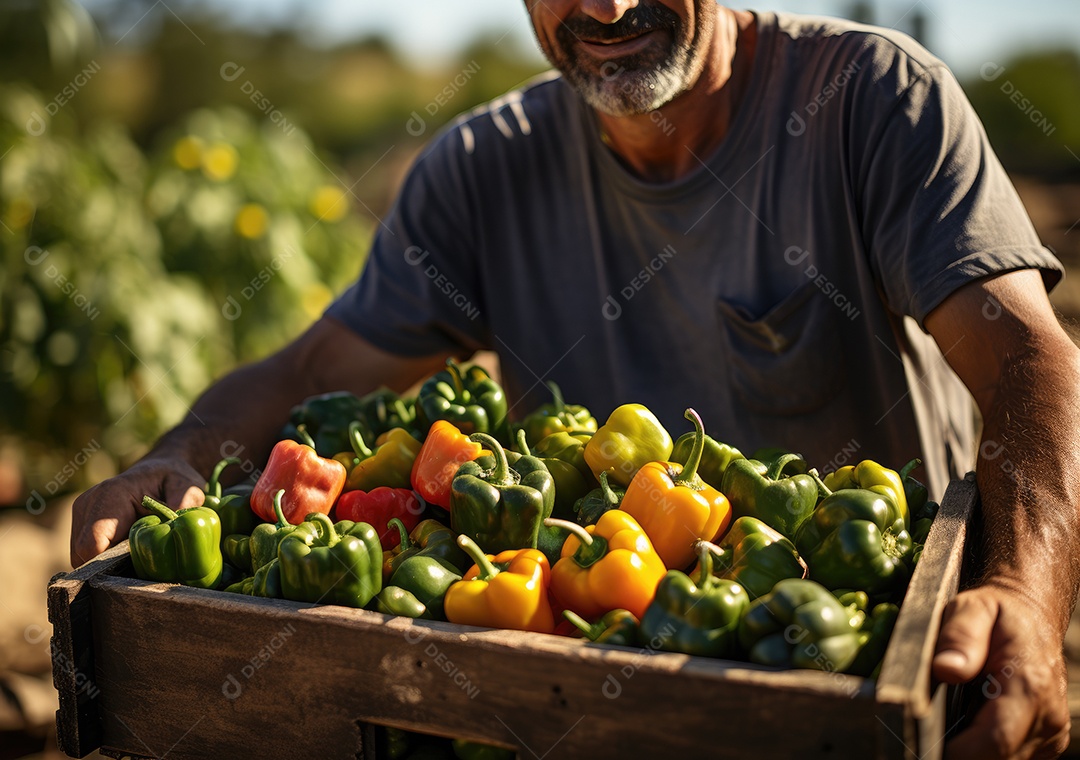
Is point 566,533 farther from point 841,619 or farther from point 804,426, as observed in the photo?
point 804,426

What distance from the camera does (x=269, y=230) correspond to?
4.71m

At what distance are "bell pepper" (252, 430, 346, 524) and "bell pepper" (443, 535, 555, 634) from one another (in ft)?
1.38

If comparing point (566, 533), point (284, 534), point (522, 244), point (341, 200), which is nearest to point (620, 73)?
point (522, 244)

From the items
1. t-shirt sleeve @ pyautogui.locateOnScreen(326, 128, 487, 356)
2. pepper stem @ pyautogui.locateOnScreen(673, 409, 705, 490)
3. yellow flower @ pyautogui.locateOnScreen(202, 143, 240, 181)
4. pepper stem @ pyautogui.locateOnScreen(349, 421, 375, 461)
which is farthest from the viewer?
yellow flower @ pyautogui.locateOnScreen(202, 143, 240, 181)

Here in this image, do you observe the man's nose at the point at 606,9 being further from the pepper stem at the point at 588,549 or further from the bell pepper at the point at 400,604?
the bell pepper at the point at 400,604

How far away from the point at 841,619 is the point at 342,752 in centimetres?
76

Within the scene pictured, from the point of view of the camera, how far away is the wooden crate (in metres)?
1.31

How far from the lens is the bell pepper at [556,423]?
2182 millimetres

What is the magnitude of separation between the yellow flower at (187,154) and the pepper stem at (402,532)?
346 cm

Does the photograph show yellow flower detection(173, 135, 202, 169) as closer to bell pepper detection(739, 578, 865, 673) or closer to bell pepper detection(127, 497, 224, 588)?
bell pepper detection(127, 497, 224, 588)

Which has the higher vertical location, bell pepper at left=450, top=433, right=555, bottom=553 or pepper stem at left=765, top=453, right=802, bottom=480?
bell pepper at left=450, top=433, right=555, bottom=553

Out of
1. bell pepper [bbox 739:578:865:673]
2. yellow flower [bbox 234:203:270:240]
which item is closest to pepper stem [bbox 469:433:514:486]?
bell pepper [bbox 739:578:865:673]

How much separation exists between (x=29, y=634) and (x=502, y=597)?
2797mm

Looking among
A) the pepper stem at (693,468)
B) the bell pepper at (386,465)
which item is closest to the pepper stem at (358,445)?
the bell pepper at (386,465)
